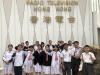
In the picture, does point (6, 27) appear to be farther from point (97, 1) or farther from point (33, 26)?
point (97, 1)

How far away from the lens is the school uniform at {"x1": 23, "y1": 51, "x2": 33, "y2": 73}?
11337 mm

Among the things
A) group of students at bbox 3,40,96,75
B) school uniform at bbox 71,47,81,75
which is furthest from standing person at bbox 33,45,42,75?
school uniform at bbox 71,47,81,75

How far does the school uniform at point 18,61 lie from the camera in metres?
11.3

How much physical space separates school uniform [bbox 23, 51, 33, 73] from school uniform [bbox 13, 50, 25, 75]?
19 cm

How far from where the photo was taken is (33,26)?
1614 cm

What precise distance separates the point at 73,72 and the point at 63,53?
3.35 ft

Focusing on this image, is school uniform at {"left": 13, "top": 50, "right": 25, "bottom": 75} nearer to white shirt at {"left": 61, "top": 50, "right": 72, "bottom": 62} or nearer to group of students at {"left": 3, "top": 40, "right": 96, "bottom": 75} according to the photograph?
group of students at {"left": 3, "top": 40, "right": 96, "bottom": 75}

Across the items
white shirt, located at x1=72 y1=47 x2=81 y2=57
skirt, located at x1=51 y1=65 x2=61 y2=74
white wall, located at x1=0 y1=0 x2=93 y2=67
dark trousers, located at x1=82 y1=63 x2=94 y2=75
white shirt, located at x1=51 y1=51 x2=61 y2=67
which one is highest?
white wall, located at x1=0 y1=0 x2=93 y2=67

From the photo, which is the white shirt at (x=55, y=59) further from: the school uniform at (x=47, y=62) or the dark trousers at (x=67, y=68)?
the dark trousers at (x=67, y=68)

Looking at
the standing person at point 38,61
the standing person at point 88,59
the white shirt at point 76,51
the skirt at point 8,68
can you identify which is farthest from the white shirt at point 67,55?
the skirt at point 8,68

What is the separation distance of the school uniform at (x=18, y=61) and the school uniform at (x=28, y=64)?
188mm

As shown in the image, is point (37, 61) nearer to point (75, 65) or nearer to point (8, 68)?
point (8, 68)

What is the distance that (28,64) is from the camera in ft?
37.6

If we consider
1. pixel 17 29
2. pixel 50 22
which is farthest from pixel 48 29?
pixel 17 29
